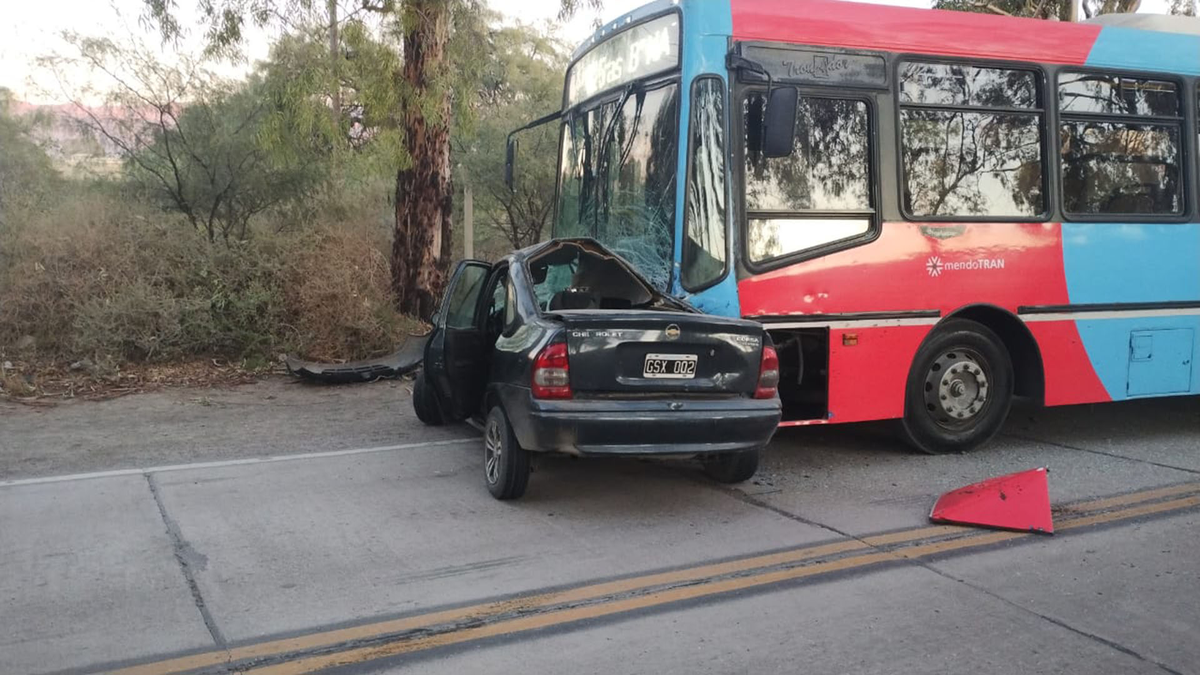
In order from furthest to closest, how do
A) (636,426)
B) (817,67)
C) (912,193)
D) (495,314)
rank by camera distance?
(495,314)
(912,193)
(817,67)
(636,426)

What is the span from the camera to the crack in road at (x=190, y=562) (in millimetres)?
4184

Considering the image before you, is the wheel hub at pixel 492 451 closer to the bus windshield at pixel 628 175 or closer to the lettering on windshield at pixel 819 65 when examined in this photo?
the bus windshield at pixel 628 175

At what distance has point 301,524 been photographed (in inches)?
227

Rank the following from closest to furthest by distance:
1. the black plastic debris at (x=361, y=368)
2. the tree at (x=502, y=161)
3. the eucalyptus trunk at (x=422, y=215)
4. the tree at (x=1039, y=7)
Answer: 1. the black plastic debris at (x=361, y=368)
2. the eucalyptus trunk at (x=422, y=215)
3. the tree at (x=502, y=161)
4. the tree at (x=1039, y=7)

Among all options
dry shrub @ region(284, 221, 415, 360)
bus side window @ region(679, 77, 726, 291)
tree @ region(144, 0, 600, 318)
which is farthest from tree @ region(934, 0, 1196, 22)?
bus side window @ region(679, 77, 726, 291)

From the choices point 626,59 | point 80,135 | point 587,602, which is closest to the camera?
point 587,602

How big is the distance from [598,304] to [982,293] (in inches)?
119

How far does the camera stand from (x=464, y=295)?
8.05 meters

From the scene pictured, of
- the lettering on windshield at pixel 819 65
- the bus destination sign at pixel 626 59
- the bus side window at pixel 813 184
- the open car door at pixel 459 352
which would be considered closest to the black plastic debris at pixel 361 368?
the open car door at pixel 459 352

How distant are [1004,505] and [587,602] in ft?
9.52

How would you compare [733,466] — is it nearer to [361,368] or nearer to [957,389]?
[957,389]

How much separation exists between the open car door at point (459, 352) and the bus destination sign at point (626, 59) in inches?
72.3

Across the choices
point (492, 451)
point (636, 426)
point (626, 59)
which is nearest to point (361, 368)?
point (492, 451)

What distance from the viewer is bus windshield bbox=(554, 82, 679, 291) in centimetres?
693
